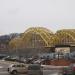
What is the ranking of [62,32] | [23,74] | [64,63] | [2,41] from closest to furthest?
[23,74] < [64,63] < [62,32] < [2,41]

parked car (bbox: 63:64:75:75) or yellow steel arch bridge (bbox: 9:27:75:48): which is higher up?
yellow steel arch bridge (bbox: 9:27:75:48)

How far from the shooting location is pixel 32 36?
493 ft

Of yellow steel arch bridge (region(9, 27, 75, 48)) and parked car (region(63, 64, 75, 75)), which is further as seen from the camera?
yellow steel arch bridge (region(9, 27, 75, 48))

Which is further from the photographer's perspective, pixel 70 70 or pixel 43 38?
pixel 43 38

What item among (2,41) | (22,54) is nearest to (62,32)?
(22,54)

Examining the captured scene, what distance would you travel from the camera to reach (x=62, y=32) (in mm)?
145000

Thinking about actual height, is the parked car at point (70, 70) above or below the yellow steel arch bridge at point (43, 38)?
below

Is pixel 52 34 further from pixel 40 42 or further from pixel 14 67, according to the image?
pixel 14 67

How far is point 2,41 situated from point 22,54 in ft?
275

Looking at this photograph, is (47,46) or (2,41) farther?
(2,41)

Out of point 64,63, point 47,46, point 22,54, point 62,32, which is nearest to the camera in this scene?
point 64,63

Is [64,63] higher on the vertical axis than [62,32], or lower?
lower

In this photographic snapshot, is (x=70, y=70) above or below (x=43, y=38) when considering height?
below

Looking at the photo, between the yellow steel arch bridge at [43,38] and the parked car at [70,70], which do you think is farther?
the yellow steel arch bridge at [43,38]
